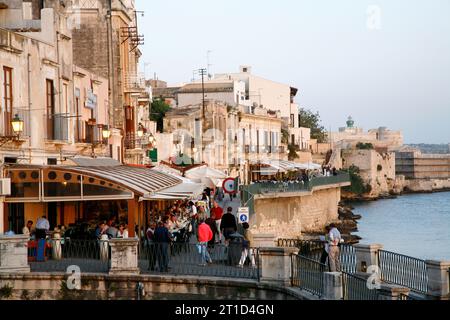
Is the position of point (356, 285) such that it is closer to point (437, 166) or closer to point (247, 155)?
point (247, 155)

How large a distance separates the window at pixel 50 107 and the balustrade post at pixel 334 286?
42.0ft

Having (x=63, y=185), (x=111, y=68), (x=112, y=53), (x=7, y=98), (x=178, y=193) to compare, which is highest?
(x=112, y=53)

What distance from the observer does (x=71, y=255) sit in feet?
75.5

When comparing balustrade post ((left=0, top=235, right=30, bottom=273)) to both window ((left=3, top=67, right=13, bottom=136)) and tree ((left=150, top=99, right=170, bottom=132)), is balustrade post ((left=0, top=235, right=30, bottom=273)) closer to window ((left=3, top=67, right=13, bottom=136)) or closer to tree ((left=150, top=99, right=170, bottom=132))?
window ((left=3, top=67, right=13, bottom=136))

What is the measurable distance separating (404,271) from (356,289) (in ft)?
13.5

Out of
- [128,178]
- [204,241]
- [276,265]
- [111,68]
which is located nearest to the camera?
[276,265]

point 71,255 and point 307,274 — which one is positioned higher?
point 71,255

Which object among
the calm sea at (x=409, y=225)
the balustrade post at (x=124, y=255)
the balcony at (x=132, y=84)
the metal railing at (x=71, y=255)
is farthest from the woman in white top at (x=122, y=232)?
the calm sea at (x=409, y=225)

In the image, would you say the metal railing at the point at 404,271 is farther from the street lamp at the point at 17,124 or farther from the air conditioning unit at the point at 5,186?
the street lamp at the point at 17,124

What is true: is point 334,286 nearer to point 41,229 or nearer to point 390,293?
point 390,293

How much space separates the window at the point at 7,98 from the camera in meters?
25.2

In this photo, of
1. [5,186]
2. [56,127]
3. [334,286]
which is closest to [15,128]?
[5,186]

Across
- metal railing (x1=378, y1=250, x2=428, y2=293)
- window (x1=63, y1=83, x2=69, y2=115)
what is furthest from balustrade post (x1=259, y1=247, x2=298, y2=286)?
window (x1=63, y1=83, x2=69, y2=115)
